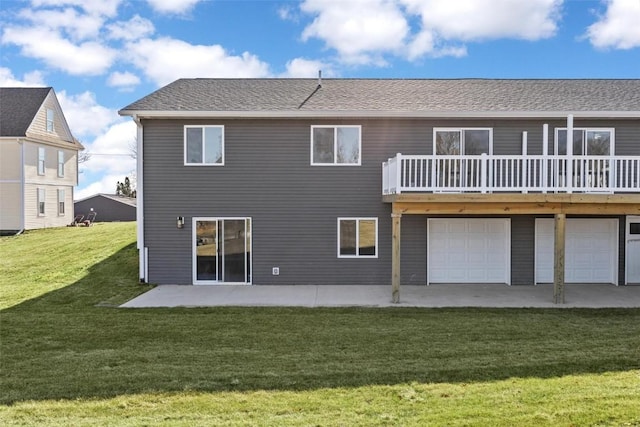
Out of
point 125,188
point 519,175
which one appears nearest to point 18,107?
point 519,175

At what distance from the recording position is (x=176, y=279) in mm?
12656

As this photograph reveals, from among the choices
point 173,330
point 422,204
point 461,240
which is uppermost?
point 422,204

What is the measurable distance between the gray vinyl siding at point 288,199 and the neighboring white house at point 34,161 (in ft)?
47.8

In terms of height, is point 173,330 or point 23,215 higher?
point 23,215

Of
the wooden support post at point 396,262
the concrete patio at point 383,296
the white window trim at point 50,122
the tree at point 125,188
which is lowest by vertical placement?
the concrete patio at point 383,296

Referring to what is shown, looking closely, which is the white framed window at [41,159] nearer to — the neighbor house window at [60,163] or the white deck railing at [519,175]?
the neighbor house window at [60,163]

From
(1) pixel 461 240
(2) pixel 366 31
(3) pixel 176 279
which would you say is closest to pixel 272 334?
(3) pixel 176 279

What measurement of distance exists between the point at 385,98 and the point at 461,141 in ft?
8.26

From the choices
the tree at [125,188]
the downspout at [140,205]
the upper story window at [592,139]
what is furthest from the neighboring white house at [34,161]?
the upper story window at [592,139]

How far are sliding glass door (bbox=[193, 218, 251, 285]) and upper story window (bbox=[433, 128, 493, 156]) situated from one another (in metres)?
5.72

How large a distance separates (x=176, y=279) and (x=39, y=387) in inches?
298

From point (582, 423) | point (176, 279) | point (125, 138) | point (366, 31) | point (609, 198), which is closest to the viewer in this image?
point (582, 423)

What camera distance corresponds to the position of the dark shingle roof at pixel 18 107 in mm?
22812

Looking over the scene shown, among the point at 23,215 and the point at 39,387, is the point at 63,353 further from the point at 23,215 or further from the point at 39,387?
the point at 23,215
